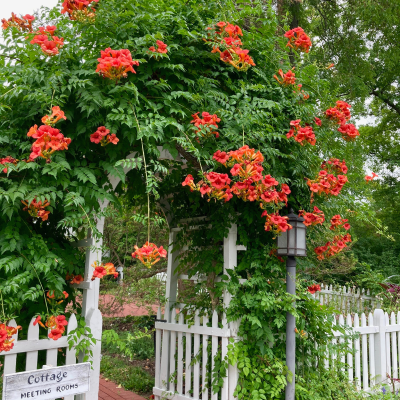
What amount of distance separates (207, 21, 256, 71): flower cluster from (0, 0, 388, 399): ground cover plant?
0.04 ft

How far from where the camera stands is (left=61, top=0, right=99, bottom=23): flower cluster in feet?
7.77

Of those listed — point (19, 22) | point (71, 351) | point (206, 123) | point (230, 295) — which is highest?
point (19, 22)

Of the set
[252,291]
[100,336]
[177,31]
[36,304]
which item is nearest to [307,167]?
[252,291]

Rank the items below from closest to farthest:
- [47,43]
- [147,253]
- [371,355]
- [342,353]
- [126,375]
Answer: [147,253]
[47,43]
[342,353]
[371,355]
[126,375]

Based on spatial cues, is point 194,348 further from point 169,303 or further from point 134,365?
point 134,365

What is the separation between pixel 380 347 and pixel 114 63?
416 cm

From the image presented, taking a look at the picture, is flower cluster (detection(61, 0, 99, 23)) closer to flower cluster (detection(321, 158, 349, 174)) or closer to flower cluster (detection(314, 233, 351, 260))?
flower cluster (detection(321, 158, 349, 174))

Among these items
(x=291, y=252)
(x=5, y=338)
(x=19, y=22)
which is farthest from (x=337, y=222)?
(x=19, y=22)

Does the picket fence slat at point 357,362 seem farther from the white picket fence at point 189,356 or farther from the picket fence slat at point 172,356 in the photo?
the picket fence slat at point 172,356

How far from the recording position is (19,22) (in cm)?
260

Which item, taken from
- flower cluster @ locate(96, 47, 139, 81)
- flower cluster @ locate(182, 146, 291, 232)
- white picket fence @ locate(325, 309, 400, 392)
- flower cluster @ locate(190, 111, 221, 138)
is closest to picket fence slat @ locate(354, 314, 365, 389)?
white picket fence @ locate(325, 309, 400, 392)

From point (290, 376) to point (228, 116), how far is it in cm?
207

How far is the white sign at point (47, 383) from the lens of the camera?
6.94ft

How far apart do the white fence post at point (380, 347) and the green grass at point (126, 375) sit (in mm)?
2797
